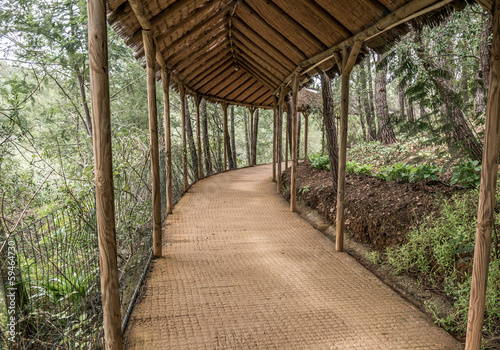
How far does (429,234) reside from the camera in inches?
145

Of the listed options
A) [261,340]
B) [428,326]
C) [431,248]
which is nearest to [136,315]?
[261,340]

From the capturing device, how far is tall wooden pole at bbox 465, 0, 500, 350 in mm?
2199

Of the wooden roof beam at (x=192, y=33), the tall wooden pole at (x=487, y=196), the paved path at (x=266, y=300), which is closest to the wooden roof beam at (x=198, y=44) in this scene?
the wooden roof beam at (x=192, y=33)

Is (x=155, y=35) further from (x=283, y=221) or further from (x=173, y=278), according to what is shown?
(x=283, y=221)

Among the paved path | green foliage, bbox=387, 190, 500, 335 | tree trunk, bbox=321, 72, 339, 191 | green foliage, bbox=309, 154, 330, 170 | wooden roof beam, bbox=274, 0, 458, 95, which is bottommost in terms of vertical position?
the paved path

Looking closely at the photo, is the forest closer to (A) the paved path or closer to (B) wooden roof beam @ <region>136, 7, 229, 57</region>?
(A) the paved path

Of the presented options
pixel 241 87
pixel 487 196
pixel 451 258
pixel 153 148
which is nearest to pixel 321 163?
pixel 241 87

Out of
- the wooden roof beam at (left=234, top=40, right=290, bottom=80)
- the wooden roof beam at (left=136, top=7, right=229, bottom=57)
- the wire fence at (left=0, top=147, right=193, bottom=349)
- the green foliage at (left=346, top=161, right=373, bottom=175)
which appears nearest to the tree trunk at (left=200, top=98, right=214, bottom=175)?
the wooden roof beam at (left=234, top=40, right=290, bottom=80)

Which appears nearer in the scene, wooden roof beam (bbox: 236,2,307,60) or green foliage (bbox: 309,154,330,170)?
wooden roof beam (bbox: 236,2,307,60)

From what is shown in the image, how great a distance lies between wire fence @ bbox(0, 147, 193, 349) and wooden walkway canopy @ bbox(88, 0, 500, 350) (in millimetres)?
426

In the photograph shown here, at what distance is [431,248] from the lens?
3646 mm

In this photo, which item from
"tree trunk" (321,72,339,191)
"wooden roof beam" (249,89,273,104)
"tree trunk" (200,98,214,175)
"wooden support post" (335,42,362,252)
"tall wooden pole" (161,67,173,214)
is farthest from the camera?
"tree trunk" (200,98,214,175)

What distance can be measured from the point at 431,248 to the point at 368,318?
1.23 meters

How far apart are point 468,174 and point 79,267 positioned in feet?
15.1
